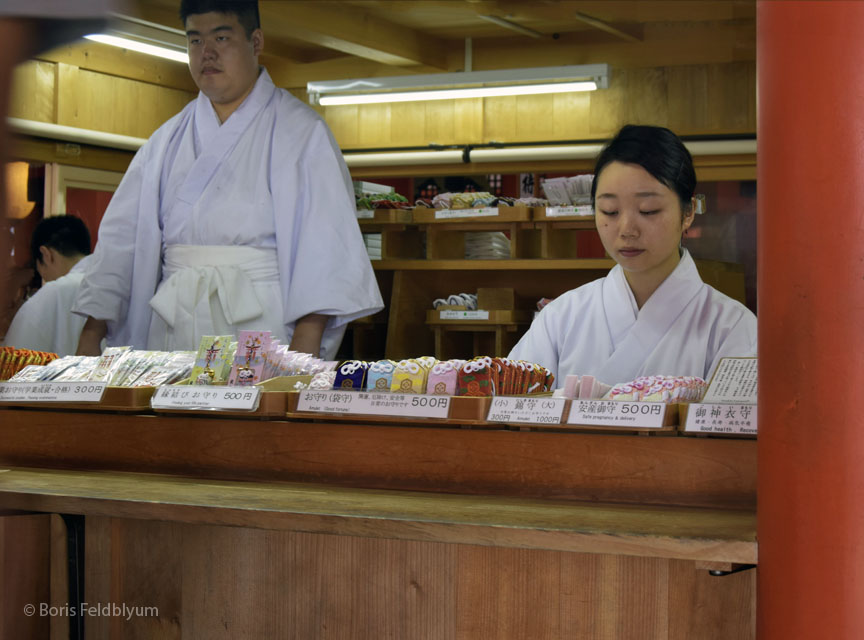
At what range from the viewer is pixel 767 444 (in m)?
1.26

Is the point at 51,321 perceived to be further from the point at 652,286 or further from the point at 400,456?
the point at 400,456

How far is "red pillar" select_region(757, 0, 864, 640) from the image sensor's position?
118 centimetres

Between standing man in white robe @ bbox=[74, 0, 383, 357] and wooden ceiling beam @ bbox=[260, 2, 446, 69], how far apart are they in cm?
276

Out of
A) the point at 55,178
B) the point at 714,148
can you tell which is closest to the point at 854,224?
the point at 714,148

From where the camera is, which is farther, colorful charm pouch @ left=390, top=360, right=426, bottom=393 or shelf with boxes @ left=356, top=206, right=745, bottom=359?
shelf with boxes @ left=356, top=206, right=745, bottom=359

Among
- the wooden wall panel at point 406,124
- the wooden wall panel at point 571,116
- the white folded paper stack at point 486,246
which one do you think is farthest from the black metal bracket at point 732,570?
the wooden wall panel at point 406,124

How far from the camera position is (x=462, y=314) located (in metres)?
4.32

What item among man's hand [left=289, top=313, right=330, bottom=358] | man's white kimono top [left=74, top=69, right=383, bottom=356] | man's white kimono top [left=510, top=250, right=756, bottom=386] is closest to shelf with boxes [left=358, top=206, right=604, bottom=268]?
man's white kimono top [left=74, top=69, right=383, bottom=356]

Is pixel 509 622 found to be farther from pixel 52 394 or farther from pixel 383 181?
pixel 383 181

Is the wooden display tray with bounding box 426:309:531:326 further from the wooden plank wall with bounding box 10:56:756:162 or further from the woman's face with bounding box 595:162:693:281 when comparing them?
the wooden plank wall with bounding box 10:56:756:162

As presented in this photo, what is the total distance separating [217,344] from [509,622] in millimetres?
751

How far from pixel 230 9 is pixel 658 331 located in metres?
1.55

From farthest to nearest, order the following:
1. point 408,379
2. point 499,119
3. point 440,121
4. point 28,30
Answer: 1. point 440,121
2. point 499,119
3. point 408,379
4. point 28,30

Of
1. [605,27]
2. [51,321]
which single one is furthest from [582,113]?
[51,321]
